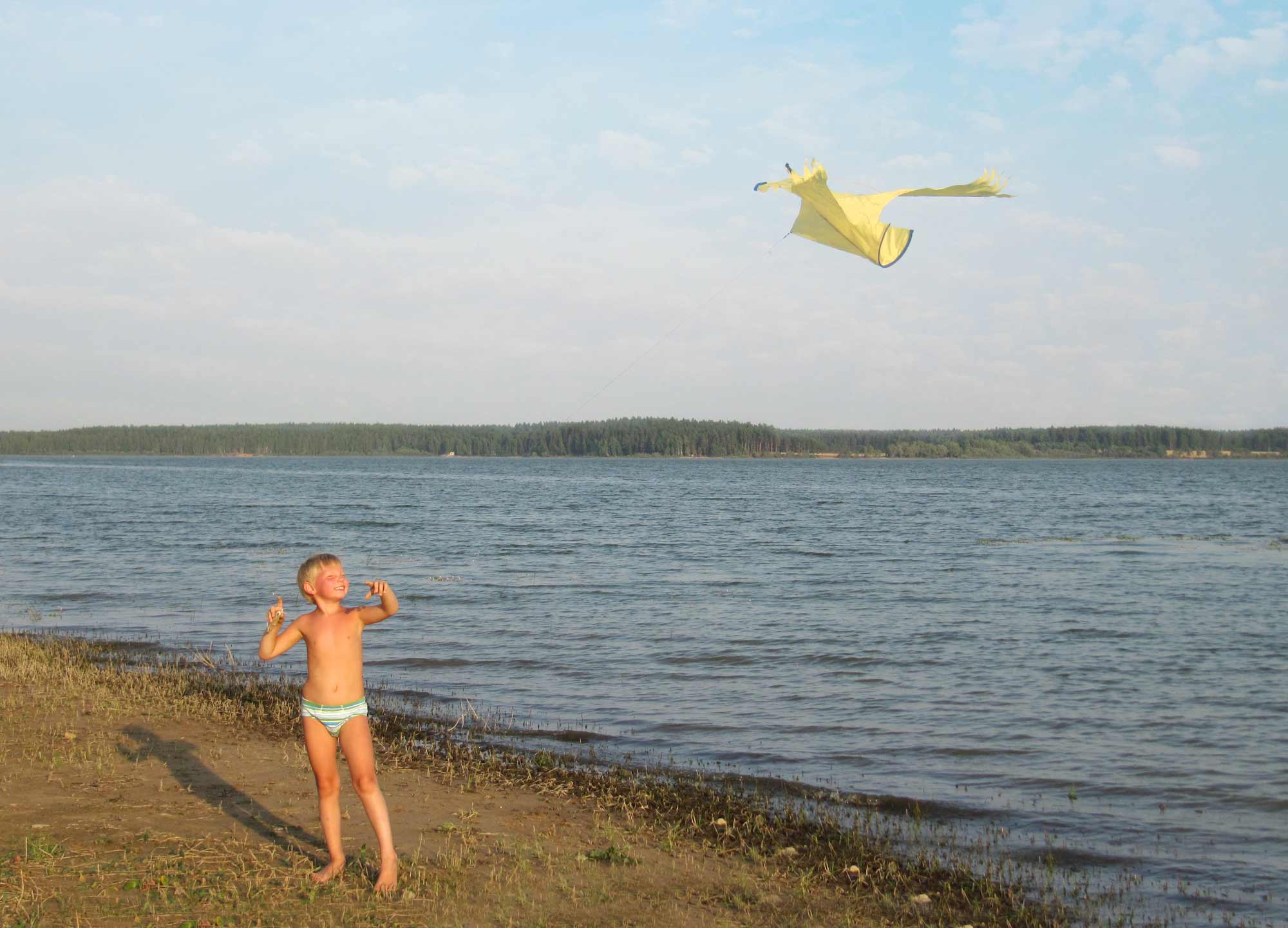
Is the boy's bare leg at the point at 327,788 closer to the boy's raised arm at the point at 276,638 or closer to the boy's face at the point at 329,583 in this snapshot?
the boy's raised arm at the point at 276,638

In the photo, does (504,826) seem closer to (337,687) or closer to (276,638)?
(337,687)

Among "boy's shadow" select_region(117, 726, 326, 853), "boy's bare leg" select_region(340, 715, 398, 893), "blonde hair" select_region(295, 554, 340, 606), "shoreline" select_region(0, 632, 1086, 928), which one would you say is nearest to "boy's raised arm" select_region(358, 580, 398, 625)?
"blonde hair" select_region(295, 554, 340, 606)

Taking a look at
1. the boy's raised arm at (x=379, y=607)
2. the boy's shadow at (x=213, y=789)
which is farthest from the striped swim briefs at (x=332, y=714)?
the boy's shadow at (x=213, y=789)

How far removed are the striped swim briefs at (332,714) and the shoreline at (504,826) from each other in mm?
902

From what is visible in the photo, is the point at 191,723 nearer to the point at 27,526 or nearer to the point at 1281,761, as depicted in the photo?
the point at 1281,761

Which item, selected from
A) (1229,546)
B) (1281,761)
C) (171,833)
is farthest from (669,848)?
(1229,546)

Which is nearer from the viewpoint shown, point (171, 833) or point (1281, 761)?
point (171, 833)

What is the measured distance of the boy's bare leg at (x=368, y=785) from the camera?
6012 millimetres

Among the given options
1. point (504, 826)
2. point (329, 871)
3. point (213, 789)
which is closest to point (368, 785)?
point (329, 871)

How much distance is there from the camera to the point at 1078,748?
35.6ft

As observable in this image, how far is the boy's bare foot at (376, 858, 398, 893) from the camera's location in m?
5.94

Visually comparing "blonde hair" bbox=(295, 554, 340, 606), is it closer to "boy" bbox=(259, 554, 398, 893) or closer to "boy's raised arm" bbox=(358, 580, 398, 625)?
"boy" bbox=(259, 554, 398, 893)

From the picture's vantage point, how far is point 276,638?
5844 mm

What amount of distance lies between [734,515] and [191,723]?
42640 millimetres
